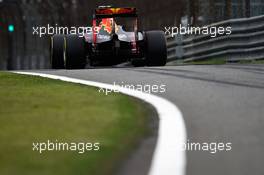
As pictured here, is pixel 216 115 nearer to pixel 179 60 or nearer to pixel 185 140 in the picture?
pixel 185 140

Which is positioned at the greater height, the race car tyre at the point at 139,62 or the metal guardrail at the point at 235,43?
the metal guardrail at the point at 235,43

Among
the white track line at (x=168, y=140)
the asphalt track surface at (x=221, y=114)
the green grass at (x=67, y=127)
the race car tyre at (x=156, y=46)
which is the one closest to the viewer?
the green grass at (x=67, y=127)

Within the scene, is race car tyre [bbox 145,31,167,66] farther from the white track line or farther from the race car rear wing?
the white track line

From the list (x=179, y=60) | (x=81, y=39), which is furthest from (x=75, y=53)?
(x=179, y=60)

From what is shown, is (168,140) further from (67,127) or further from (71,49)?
(71,49)

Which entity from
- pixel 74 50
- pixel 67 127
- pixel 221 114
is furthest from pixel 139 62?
pixel 67 127

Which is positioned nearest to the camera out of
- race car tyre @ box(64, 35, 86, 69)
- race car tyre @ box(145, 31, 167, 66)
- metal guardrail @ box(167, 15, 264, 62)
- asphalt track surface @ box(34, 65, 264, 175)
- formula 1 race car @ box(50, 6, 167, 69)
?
asphalt track surface @ box(34, 65, 264, 175)

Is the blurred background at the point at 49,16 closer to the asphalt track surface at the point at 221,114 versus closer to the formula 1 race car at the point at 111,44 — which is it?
the formula 1 race car at the point at 111,44

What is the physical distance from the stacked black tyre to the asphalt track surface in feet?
17.9

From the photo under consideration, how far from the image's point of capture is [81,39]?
1429cm

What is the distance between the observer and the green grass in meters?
3.25

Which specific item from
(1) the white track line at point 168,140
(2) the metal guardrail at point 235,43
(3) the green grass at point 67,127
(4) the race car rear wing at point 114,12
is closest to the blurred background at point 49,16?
(2) the metal guardrail at point 235,43

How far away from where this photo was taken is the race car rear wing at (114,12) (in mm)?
14383

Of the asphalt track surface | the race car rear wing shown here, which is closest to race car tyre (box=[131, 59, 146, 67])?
the race car rear wing
